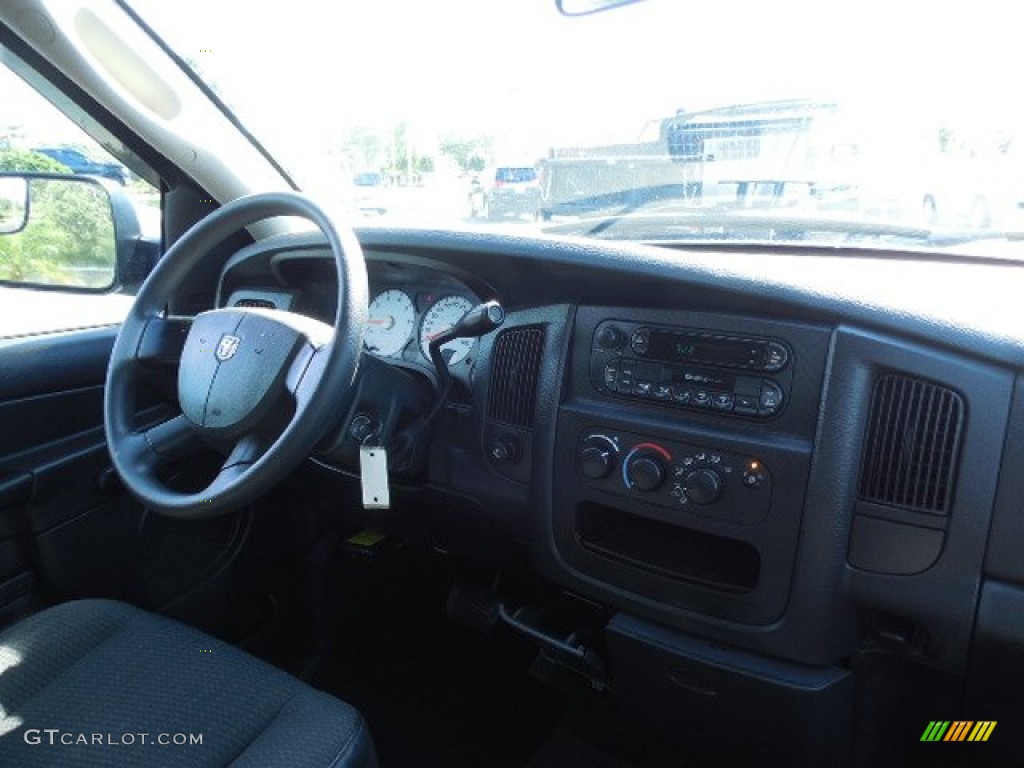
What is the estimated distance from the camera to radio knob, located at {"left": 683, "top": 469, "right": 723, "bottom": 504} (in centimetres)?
148

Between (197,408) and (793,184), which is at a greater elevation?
(793,184)

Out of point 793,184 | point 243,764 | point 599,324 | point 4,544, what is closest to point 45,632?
point 4,544

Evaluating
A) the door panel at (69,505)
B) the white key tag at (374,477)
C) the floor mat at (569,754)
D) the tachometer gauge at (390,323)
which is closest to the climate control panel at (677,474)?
the white key tag at (374,477)

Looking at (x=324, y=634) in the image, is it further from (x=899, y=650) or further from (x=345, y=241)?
(x=899, y=650)

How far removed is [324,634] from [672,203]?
1.70 meters

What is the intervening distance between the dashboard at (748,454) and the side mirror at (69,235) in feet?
2.87

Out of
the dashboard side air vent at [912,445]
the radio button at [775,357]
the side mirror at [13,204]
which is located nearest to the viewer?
the dashboard side air vent at [912,445]

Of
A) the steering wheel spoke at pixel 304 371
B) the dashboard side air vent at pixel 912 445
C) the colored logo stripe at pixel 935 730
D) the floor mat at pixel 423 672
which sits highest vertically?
the steering wheel spoke at pixel 304 371

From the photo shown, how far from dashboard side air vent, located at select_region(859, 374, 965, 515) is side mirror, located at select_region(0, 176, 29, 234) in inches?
91.7

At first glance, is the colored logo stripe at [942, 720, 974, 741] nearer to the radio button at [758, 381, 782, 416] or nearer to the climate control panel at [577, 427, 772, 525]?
the climate control panel at [577, 427, 772, 525]

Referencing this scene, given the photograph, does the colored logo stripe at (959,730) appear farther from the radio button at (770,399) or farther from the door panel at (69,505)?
the door panel at (69,505)

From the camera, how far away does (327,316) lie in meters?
2.24

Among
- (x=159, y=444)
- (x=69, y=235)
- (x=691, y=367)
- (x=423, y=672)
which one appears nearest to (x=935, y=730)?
(x=691, y=367)

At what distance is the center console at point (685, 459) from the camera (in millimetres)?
1431
